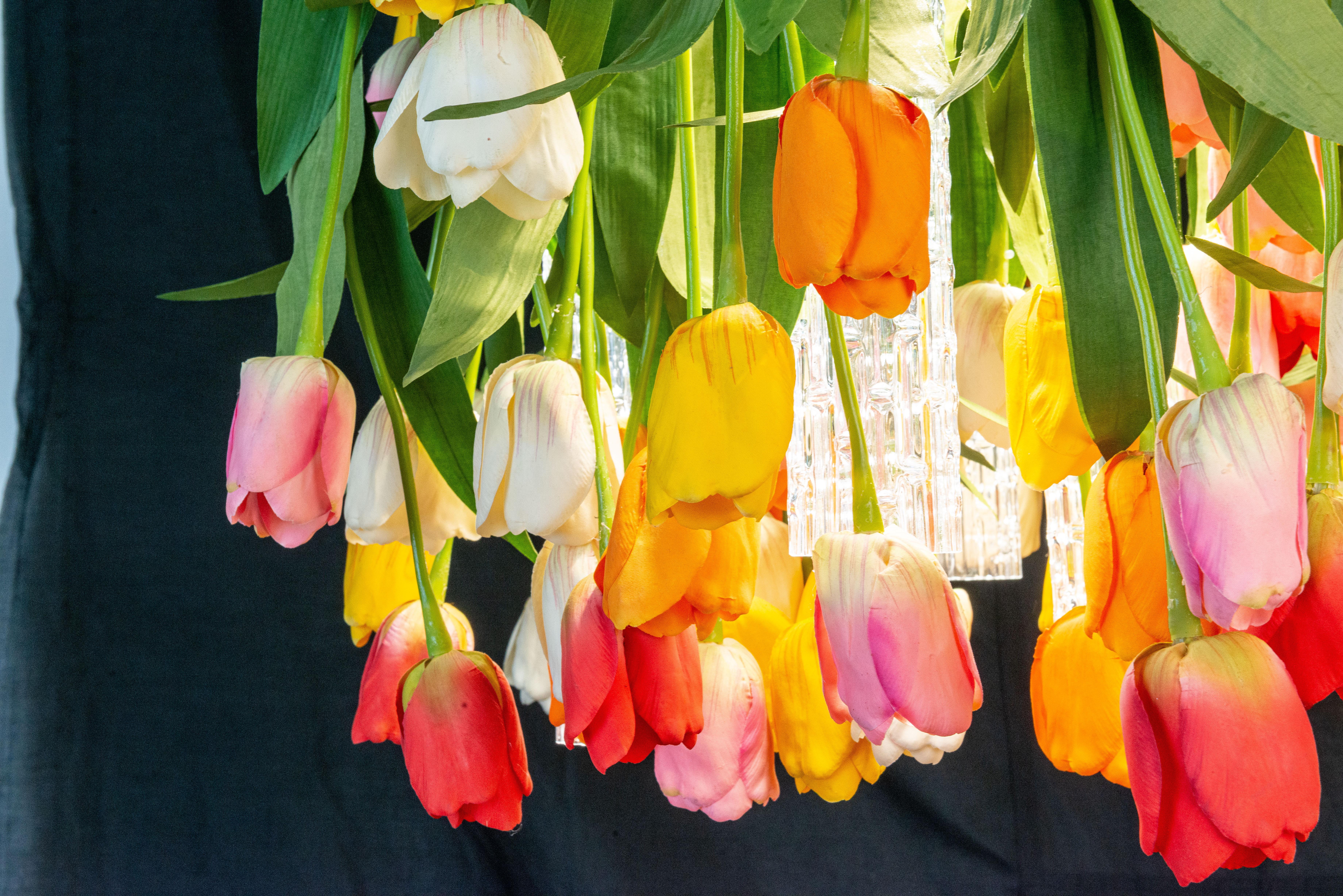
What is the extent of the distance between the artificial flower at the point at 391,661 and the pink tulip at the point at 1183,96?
0.67 feet

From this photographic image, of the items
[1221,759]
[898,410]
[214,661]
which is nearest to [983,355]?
[898,410]

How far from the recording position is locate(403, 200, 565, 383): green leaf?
216 millimetres

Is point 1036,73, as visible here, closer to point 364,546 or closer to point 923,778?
point 364,546

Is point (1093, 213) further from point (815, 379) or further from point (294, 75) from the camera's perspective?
point (294, 75)

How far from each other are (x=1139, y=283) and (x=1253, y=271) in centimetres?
7

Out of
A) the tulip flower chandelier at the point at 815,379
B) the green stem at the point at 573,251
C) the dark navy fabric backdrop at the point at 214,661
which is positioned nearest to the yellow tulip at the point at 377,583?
the tulip flower chandelier at the point at 815,379

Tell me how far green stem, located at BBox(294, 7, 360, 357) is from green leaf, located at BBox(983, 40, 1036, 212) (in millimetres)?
155

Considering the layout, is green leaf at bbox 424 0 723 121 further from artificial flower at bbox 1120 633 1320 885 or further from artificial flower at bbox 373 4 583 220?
artificial flower at bbox 1120 633 1320 885

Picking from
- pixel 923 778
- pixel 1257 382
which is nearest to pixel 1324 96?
pixel 1257 382

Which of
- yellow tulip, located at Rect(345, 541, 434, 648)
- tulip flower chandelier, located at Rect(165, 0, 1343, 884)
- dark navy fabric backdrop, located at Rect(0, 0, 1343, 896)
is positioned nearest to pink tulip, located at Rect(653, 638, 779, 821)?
tulip flower chandelier, located at Rect(165, 0, 1343, 884)

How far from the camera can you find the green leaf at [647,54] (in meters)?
0.17

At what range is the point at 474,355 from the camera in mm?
300

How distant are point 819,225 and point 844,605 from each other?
Answer: 7 centimetres

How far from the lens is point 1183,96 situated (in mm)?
242
